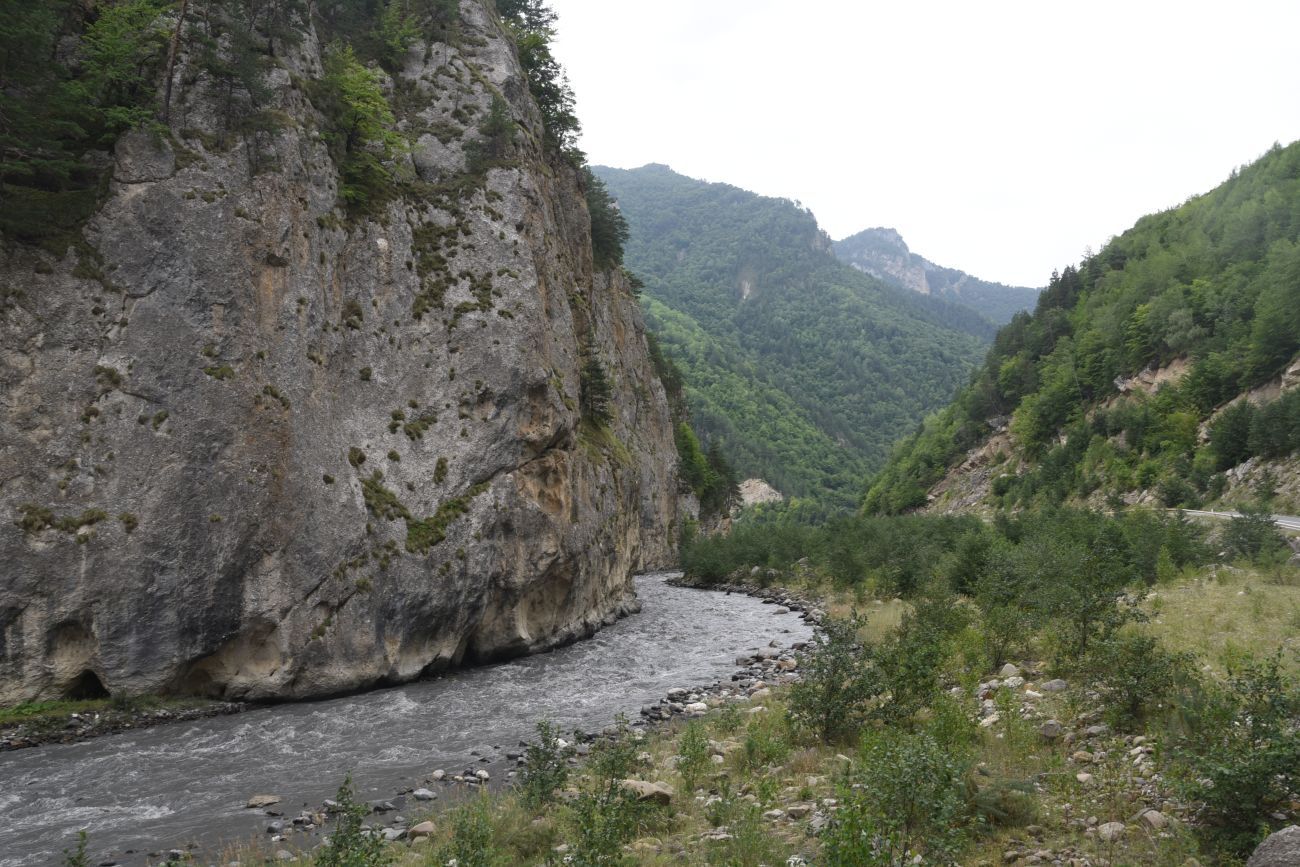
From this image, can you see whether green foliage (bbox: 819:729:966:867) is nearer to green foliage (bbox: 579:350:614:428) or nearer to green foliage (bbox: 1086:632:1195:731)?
green foliage (bbox: 1086:632:1195:731)

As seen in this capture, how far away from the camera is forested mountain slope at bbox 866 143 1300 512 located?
149ft

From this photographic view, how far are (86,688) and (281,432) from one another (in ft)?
25.4

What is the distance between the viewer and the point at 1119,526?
29.8 m

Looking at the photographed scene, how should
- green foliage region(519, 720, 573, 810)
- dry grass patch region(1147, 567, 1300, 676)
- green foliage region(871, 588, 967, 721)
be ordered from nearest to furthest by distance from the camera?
1. green foliage region(519, 720, 573, 810)
2. dry grass patch region(1147, 567, 1300, 676)
3. green foliage region(871, 588, 967, 721)

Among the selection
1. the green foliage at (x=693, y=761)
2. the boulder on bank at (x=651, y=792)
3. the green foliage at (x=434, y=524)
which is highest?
the green foliage at (x=434, y=524)

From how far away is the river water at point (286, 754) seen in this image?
12.1 metres

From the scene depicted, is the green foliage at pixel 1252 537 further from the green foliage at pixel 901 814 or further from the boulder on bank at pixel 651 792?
the boulder on bank at pixel 651 792

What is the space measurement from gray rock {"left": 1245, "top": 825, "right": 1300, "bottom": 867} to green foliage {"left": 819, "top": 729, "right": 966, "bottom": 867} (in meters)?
2.38

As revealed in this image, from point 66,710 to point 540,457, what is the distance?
16443mm

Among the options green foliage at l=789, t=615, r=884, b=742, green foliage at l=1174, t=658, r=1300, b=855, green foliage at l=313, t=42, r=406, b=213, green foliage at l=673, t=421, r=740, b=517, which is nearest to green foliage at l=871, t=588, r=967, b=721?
green foliage at l=789, t=615, r=884, b=742

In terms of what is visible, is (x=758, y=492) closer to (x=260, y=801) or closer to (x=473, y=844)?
(x=260, y=801)

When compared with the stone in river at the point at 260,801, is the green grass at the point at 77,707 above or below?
above

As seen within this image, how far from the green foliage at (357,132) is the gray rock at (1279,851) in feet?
→ 95.1

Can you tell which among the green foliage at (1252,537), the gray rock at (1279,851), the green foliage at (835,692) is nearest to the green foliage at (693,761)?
the green foliage at (835,692)
